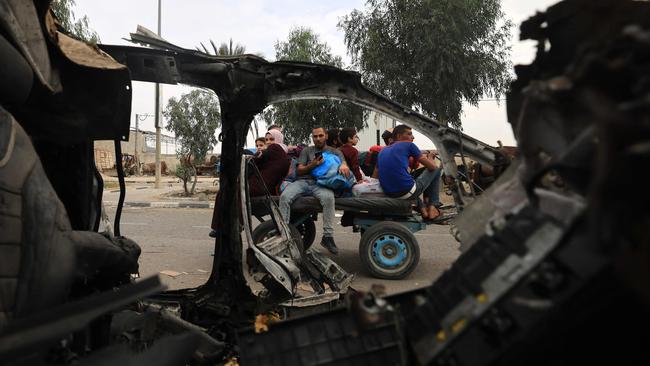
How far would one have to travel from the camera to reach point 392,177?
6191mm

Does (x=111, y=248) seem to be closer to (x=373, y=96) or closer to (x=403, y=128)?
(x=373, y=96)

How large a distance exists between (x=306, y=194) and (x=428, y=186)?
1.69 metres

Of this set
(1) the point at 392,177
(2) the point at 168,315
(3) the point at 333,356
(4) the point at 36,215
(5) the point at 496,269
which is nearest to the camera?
(5) the point at 496,269

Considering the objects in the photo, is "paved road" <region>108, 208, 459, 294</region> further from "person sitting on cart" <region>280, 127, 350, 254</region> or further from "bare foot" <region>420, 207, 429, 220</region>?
"person sitting on cart" <region>280, 127, 350, 254</region>

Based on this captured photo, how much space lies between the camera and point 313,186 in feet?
20.3

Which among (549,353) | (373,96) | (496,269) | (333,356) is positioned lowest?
(333,356)

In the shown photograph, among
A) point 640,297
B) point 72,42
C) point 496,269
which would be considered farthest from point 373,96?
point 640,297

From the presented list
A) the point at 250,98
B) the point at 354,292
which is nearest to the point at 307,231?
the point at 250,98

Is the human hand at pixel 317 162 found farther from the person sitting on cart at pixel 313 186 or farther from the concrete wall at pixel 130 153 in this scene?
the concrete wall at pixel 130 153

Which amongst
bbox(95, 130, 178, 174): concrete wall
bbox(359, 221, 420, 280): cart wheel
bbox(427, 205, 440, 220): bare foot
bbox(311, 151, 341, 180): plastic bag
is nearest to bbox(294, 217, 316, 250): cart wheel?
bbox(311, 151, 341, 180): plastic bag

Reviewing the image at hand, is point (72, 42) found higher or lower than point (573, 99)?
higher

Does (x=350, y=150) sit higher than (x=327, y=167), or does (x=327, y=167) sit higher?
(x=350, y=150)

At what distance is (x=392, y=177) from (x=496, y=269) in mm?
5232

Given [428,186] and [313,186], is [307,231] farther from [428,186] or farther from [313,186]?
[428,186]
